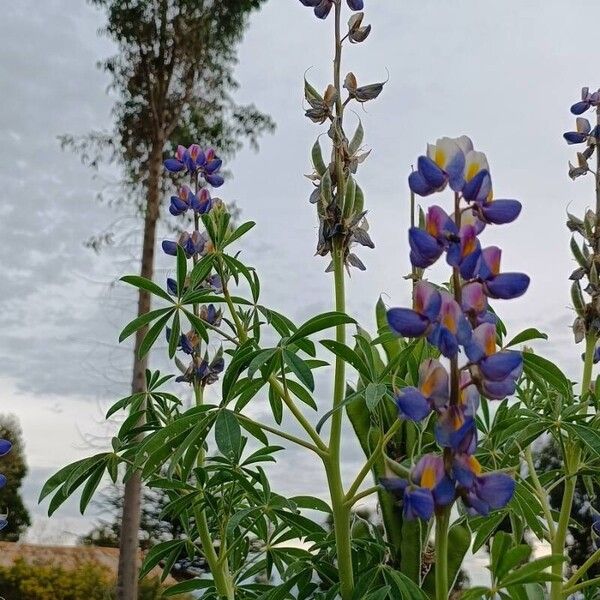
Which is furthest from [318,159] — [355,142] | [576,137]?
[576,137]

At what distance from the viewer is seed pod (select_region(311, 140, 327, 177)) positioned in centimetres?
140

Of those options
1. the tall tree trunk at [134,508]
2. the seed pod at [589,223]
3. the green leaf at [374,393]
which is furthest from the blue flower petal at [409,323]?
the tall tree trunk at [134,508]

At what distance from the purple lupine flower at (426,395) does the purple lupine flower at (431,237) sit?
104mm

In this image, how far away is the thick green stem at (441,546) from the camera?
846 mm

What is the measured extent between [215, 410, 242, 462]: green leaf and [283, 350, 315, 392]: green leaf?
0.44 ft

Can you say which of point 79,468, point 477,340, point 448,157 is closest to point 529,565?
point 477,340

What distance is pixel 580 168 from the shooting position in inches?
86.5

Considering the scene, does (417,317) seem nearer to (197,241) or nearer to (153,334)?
(153,334)

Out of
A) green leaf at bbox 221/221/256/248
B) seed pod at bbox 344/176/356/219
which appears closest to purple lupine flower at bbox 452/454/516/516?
seed pod at bbox 344/176/356/219

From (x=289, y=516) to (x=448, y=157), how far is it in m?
Result: 0.91

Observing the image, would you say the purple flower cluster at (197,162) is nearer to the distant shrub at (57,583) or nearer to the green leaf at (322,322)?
the green leaf at (322,322)

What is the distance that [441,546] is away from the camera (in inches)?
34.2

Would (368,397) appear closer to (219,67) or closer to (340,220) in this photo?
(340,220)

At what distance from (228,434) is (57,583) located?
6.52 metres
